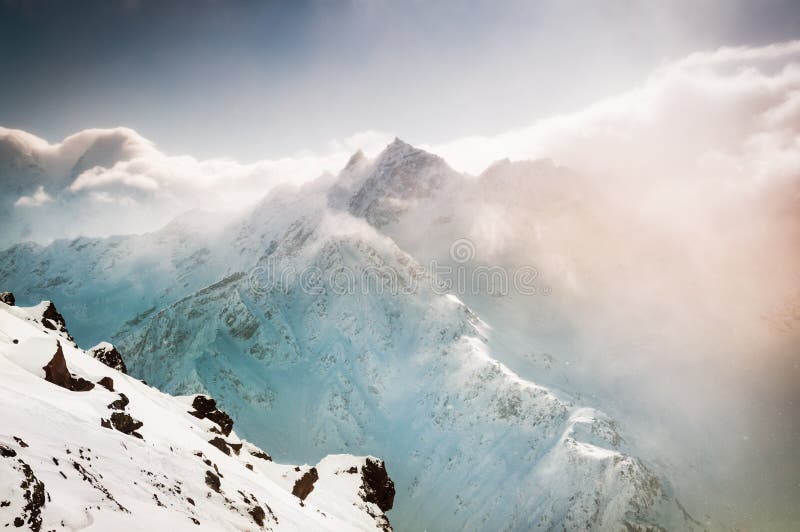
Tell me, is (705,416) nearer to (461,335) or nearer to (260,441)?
(461,335)

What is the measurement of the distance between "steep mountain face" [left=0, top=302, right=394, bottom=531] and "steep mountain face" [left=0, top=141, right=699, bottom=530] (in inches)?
3785

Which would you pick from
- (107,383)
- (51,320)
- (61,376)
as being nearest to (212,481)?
(61,376)

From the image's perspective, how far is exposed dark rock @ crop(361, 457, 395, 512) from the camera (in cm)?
5711

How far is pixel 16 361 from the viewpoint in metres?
25.4

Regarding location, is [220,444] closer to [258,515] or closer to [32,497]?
[258,515]

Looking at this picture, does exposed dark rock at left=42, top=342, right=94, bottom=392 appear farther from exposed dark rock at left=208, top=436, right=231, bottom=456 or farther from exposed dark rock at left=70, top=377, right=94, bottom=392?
exposed dark rock at left=208, top=436, right=231, bottom=456

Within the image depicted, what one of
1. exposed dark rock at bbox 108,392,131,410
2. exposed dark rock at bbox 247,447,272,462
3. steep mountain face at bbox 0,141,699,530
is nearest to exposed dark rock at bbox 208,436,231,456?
exposed dark rock at bbox 108,392,131,410

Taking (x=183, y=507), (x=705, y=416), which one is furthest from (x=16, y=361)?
(x=705, y=416)

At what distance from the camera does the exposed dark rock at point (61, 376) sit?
25.8 m

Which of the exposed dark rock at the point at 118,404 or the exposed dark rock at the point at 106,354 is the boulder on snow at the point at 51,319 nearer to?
the exposed dark rock at the point at 106,354

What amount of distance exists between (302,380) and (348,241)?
64626 mm

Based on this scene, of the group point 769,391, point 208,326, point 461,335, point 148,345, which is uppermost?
point 769,391

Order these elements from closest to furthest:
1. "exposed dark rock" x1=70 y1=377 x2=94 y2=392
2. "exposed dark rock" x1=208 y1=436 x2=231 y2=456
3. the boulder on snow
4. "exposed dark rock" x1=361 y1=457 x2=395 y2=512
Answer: "exposed dark rock" x1=70 y1=377 x2=94 y2=392 → "exposed dark rock" x1=208 y1=436 x2=231 y2=456 → the boulder on snow → "exposed dark rock" x1=361 y1=457 x2=395 y2=512

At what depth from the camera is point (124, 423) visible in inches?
965
